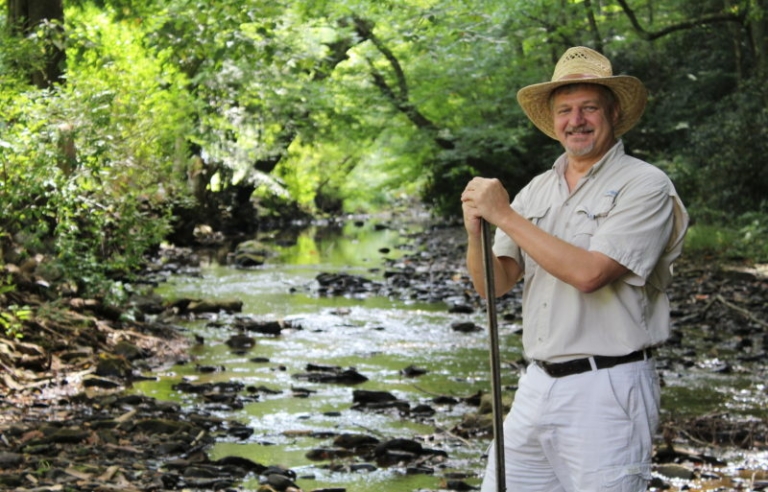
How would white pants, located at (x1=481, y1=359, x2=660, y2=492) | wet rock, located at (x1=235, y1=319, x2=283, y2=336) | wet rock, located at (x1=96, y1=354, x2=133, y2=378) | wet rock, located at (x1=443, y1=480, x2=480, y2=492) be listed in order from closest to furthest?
white pants, located at (x1=481, y1=359, x2=660, y2=492), wet rock, located at (x1=443, y1=480, x2=480, y2=492), wet rock, located at (x1=96, y1=354, x2=133, y2=378), wet rock, located at (x1=235, y1=319, x2=283, y2=336)

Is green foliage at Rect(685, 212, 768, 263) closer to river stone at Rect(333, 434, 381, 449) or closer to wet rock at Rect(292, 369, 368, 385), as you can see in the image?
wet rock at Rect(292, 369, 368, 385)

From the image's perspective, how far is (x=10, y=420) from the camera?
23.7 feet

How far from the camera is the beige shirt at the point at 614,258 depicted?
3150 millimetres

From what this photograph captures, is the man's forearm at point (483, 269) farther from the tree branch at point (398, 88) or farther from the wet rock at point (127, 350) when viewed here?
the tree branch at point (398, 88)

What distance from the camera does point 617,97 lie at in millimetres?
3471

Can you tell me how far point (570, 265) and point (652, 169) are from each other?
0.45 meters

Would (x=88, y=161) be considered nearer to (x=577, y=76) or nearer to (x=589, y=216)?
(x=577, y=76)

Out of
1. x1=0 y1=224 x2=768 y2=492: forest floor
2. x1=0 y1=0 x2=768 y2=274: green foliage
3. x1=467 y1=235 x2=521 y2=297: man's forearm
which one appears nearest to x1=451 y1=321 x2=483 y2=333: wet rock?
x1=0 y1=224 x2=768 y2=492: forest floor

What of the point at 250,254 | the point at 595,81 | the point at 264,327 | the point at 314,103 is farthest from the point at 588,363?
the point at 314,103

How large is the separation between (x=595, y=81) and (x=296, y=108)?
25117mm

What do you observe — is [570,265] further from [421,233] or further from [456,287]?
[421,233]

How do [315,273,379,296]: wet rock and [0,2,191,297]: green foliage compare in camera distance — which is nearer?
[0,2,191,297]: green foliage

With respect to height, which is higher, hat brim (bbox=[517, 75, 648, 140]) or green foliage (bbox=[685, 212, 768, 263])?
hat brim (bbox=[517, 75, 648, 140])

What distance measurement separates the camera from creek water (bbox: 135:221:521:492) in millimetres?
6805
